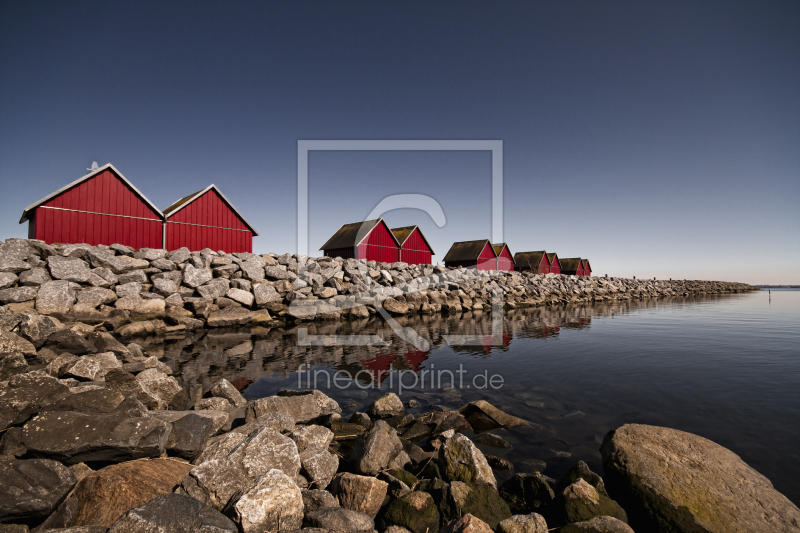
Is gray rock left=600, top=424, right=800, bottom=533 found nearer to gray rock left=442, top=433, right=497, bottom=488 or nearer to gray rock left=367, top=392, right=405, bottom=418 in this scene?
gray rock left=442, top=433, right=497, bottom=488

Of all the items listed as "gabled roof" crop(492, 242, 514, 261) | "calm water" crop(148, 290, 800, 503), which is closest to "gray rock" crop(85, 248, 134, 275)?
"calm water" crop(148, 290, 800, 503)

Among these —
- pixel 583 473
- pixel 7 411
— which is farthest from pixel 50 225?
pixel 583 473

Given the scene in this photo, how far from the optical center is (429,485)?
3924mm

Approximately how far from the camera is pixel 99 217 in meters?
20.1

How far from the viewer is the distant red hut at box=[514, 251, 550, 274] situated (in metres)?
57.2

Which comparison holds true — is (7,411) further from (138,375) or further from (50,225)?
(50,225)

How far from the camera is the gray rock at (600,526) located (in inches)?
125

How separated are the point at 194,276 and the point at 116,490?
54.1ft

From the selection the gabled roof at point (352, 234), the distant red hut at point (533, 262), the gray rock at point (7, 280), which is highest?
the gabled roof at point (352, 234)

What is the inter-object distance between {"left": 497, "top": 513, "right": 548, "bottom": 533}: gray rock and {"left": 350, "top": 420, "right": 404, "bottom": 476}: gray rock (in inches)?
63.3

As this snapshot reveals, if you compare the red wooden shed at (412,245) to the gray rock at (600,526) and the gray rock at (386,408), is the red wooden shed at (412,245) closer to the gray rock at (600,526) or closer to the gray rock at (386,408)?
the gray rock at (386,408)

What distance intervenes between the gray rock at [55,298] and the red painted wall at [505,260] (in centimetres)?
4571

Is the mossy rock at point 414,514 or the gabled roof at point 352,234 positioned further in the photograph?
the gabled roof at point 352,234

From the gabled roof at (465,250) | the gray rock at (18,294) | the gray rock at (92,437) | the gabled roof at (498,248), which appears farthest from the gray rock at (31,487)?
the gabled roof at (498,248)
